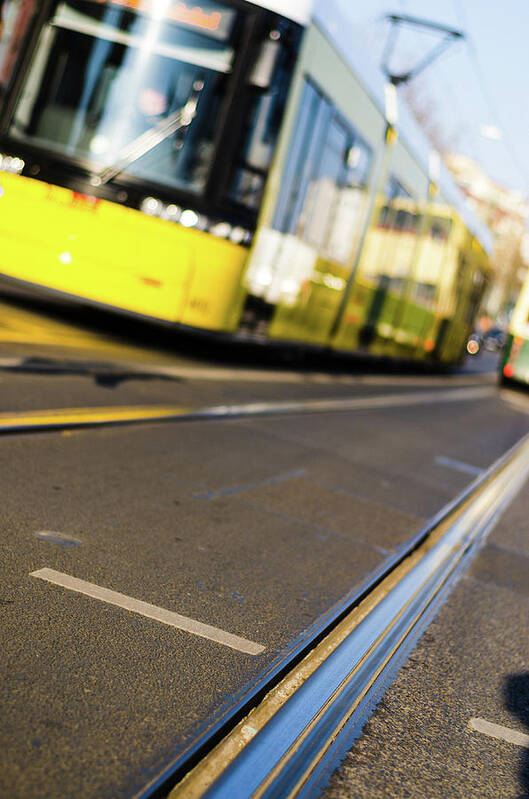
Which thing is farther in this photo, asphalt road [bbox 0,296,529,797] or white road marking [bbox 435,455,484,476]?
white road marking [bbox 435,455,484,476]

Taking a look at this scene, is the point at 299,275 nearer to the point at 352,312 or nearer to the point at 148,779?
the point at 352,312

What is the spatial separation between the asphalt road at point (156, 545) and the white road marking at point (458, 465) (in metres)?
0.04

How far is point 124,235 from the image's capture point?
406 inches

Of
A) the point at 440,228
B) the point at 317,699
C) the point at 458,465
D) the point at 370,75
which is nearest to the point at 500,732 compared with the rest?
the point at 317,699

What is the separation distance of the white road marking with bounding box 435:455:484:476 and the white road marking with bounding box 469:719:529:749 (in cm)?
614

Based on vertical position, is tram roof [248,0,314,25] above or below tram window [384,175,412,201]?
above

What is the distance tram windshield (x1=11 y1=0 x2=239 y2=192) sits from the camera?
402 inches

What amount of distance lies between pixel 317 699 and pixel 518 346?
2334 centimetres

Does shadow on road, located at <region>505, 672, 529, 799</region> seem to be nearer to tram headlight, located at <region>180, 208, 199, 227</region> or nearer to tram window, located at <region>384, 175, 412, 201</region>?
tram headlight, located at <region>180, 208, 199, 227</region>

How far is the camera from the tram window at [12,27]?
10.4m

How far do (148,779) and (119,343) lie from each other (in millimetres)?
9230

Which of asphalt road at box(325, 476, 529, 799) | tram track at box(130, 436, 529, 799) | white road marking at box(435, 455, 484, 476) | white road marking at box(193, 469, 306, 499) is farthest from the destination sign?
asphalt road at box(325, 476, 529, 799)

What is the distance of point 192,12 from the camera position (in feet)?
33.4

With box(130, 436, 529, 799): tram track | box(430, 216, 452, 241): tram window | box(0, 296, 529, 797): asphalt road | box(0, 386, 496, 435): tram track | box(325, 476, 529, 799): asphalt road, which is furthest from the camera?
box(430, 216, 452, 241): tram window
